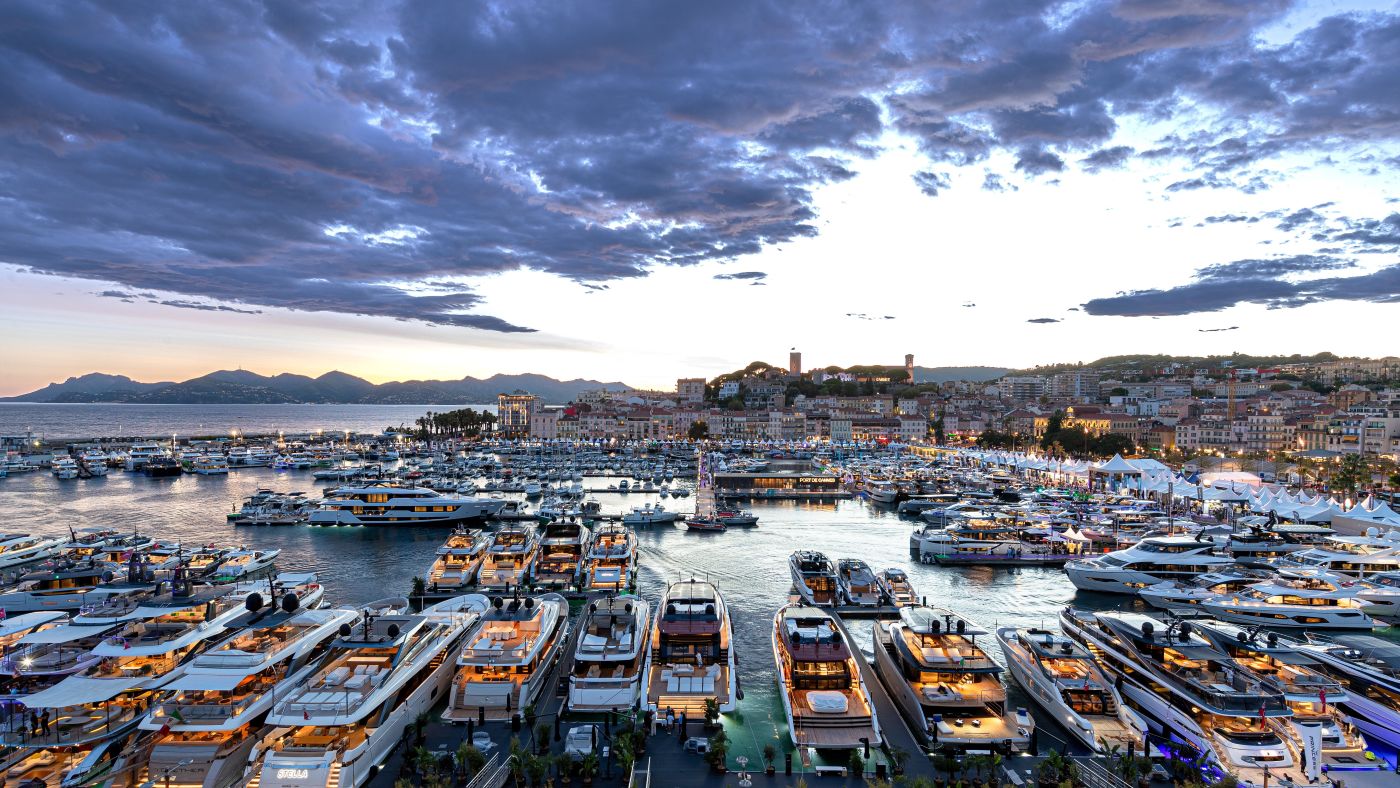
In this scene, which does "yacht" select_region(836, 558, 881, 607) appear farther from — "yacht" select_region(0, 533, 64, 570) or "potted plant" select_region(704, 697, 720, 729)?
"yacht" select_region(0, 533, 64, 570)

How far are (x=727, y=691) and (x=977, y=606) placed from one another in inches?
513

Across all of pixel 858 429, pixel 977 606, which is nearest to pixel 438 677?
pixel 977 606

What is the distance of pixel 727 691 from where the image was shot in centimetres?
1212

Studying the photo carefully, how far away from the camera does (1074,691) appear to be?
12.4 metres

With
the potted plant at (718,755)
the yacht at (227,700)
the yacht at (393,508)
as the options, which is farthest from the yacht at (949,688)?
the yacht at (393,508)

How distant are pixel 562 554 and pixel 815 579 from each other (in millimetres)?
8897

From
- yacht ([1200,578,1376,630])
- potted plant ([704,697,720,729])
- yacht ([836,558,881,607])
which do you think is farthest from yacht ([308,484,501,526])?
yacht ([1200,578,1376,630])

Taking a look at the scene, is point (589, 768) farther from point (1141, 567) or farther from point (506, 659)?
point (1141, 567)

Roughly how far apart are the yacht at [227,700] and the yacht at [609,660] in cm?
467

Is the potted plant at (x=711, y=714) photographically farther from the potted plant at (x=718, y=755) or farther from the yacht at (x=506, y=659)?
the yacht at (x=506, y=659)

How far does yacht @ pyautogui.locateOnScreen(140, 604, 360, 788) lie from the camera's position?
32.6 ft

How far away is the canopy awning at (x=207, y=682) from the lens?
424 inches

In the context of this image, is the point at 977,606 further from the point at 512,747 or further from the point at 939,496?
the point at 939,496

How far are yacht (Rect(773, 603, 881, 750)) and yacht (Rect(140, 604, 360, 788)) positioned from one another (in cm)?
804
